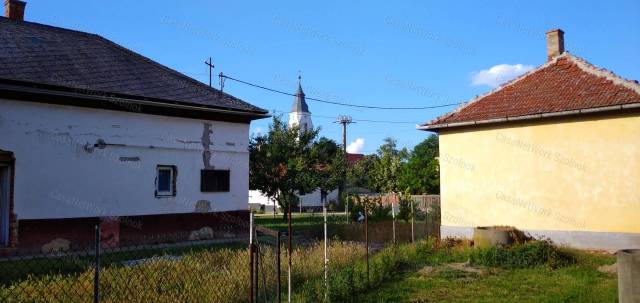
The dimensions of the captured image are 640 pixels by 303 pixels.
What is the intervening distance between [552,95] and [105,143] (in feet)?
39.2

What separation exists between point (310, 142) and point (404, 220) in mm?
8604

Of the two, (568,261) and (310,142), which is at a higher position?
(310,142)

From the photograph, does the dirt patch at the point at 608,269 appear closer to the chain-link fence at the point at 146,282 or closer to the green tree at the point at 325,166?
the chain-link fence at the point at 146,282

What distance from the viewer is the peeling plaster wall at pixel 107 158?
1267 cm

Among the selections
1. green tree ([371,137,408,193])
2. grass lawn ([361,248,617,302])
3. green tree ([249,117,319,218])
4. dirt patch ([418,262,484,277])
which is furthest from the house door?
green tree ([371,137,408,193])

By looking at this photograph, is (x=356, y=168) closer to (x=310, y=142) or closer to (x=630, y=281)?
(x=310, y=142)

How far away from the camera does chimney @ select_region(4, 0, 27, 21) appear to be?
1714cm

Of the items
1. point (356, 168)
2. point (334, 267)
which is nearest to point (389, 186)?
point (356, 168)

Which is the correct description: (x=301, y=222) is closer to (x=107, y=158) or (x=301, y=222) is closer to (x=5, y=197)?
(x=107, y=158)

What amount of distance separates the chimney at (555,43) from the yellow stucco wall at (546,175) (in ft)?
12.4

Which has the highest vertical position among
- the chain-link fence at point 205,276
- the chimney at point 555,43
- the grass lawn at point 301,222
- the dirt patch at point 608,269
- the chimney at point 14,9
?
the chimney at point 14,9

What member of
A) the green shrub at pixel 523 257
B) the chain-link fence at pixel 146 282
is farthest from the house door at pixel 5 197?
the green shrub at pixel 523 257

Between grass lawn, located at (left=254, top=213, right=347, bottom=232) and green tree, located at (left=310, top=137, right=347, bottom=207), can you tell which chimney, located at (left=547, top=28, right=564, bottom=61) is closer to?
grass lawn, located at (left=254, top=213, right=347, bottom=232)

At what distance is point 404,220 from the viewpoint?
2298 cm
